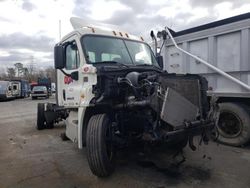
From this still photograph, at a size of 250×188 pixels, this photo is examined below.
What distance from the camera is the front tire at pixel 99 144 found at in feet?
13.8

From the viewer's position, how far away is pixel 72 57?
549 cm

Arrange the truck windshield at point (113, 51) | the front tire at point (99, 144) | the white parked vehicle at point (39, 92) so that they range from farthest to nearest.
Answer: the white parked vehicle at point (39, 92) < the truck windshield at point (113, 51) < the front tire at point (99, 144)

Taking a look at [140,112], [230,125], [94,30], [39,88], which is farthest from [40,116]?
[39,88]

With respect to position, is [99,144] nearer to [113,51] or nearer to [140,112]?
[140,112]

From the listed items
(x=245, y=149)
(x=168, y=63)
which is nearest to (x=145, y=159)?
(x=245, y=149)

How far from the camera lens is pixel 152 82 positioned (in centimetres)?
420

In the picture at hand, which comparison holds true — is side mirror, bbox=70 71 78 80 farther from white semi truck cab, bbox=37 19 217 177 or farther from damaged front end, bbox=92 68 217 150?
damaged front end, bbox=92 68 217 150

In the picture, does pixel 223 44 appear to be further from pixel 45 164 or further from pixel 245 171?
pixel 45 164

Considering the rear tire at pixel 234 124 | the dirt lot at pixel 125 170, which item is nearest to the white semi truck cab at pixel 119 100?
the dirt lot at pixel 125 170

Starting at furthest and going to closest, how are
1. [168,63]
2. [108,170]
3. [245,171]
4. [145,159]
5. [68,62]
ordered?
[168,63], [68,62], [145,159], [245,171], [108,170]

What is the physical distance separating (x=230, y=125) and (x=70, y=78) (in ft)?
12.4

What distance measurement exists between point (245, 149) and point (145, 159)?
243cm

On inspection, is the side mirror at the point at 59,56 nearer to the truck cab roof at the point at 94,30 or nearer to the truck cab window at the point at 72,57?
the truck cab window at the point at 72,57

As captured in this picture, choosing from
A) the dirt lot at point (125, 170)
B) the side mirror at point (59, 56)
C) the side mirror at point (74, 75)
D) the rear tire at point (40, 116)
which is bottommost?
the dirt lot at point (125, 170)
